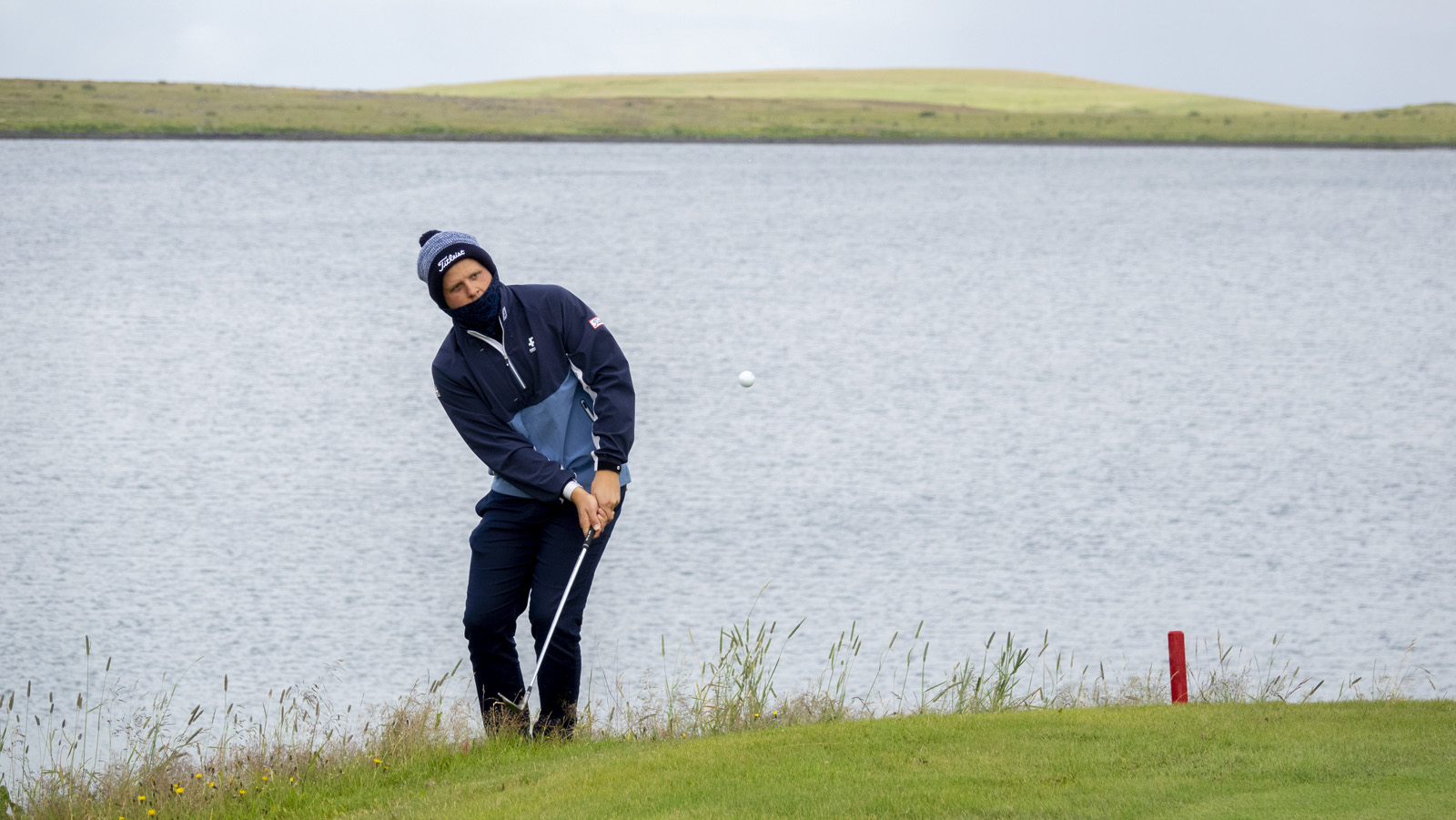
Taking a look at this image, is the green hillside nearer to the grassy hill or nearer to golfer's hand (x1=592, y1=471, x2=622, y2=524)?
the grassy hill

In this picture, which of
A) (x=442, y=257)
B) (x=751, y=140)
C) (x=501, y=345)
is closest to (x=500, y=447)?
(x=501, y=345)

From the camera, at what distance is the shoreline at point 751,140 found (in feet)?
253

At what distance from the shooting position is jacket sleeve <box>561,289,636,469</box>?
5.14 m

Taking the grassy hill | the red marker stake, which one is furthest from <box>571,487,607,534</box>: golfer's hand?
the grassy hill

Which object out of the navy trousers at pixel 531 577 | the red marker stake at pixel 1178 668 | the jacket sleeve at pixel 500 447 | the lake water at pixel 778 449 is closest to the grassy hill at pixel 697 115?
the lake water at pixel 778 449

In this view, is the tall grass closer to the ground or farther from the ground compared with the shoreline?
closer to the ground

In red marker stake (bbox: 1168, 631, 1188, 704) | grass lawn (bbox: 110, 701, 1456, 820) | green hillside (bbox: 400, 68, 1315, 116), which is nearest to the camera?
grass lawn (bbox: 110, 701, 1456, 820)

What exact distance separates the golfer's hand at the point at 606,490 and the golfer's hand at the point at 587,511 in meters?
0.04

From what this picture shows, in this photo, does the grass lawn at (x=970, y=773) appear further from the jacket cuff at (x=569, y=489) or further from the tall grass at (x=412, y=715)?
the jacket cuff at (x=569, y=489)

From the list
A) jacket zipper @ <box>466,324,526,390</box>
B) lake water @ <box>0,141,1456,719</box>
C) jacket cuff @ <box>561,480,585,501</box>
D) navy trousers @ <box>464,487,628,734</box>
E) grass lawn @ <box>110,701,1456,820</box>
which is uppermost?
jacket zipper @ <box>466,324,526,390</box>

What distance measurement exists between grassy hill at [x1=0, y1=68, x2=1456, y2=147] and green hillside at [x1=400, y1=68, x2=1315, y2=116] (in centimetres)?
32

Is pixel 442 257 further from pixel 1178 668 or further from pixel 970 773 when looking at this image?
pixel 1178 668

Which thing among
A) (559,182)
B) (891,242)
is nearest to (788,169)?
(559,182)

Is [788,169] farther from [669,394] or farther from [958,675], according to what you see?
[958,675]
